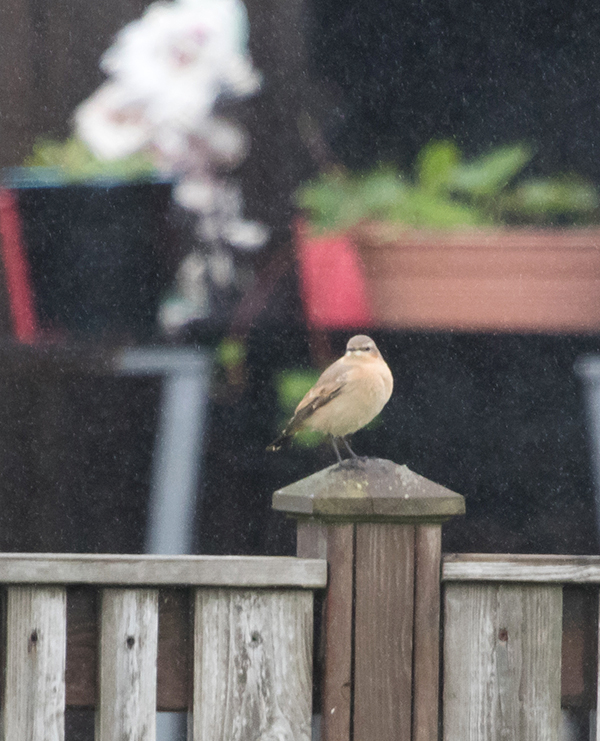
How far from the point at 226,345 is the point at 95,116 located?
0.62m

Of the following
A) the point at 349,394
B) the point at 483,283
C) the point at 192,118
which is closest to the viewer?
the point at 349,394

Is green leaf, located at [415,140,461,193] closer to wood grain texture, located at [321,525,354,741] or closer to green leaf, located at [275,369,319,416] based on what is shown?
green leaf, located at [275,369,319,416]

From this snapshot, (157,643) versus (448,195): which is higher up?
(448,195)

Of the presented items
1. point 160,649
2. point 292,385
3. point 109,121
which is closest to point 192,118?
point 109,121

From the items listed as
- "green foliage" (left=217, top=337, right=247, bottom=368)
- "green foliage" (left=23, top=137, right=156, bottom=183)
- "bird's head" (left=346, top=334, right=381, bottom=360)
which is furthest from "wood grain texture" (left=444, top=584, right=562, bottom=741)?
"green foliage" (left=23, top=137, right=156, bottom=183)

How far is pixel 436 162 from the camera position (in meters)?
2.22

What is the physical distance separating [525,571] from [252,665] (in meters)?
0.37

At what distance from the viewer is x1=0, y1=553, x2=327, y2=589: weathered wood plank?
1197 millimetres

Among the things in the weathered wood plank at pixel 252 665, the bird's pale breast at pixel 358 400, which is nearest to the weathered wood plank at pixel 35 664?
the weathered wood plank at pixel 252 665

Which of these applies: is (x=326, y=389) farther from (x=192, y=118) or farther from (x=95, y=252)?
(x=192, y=118)

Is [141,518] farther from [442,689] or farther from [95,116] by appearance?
[442,689]

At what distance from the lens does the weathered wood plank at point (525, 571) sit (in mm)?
1240

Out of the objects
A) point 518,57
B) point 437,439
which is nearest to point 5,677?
point 437,439

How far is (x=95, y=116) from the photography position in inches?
88.2
